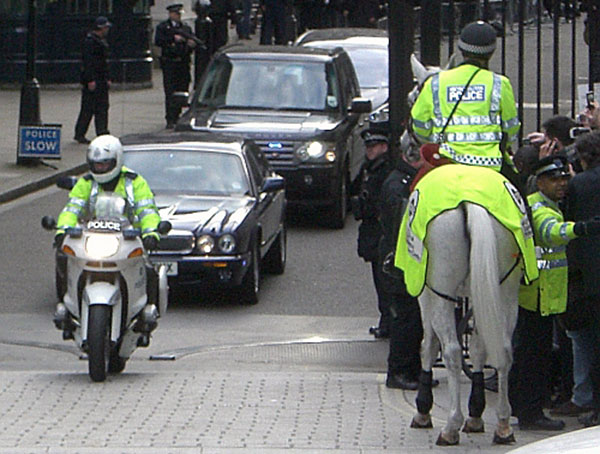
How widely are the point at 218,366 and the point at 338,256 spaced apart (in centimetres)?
505

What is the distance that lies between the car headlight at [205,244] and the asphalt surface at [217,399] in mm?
690

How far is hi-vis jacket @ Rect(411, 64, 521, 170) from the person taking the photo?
7.83 metres

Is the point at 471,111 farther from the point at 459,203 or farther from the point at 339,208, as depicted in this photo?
the point at 339,208

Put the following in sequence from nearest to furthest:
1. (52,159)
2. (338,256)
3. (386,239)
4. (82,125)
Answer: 1. (386,239)
2. (338,256)
3. (52,159)
4. (82,125)

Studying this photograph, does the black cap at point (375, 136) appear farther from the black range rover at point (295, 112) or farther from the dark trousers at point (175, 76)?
the dark trousers at point (175, 76)

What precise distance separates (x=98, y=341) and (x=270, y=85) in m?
9.40

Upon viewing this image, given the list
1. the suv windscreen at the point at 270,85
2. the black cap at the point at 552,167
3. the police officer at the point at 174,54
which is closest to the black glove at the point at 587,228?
the black cap at the point at 552,167

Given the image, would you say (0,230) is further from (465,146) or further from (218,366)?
(465,146)

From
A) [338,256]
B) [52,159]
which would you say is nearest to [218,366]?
[338,256]

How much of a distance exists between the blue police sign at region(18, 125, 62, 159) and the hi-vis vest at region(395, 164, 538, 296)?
1385 cm

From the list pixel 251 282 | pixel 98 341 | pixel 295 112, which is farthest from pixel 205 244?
pixel 295 112

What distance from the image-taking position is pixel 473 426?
7.91 m

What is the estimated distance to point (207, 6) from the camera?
28.2 metres

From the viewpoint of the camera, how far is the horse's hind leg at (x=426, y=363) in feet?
25.2
